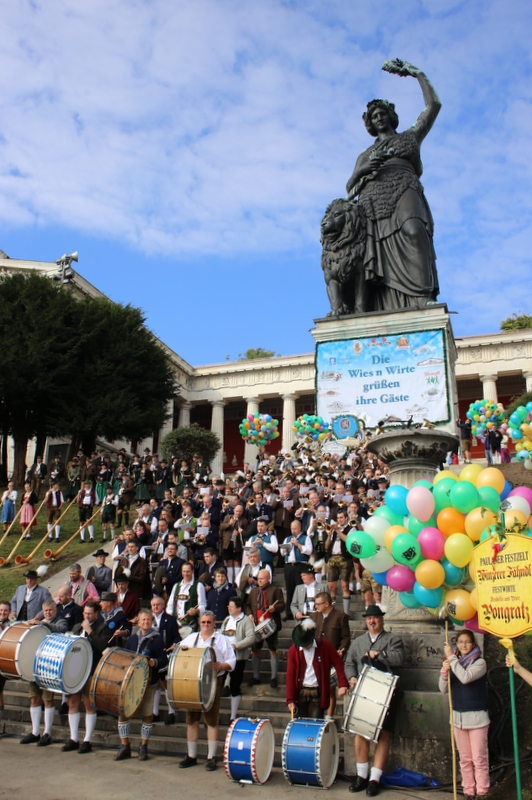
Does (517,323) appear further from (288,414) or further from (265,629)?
(265,629)

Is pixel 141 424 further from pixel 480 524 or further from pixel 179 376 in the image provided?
pixel 480 524

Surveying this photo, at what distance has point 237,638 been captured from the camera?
327 inches

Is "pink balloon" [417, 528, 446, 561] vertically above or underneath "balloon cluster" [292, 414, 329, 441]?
underneath

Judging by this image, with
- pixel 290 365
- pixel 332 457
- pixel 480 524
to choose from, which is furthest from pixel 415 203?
pixel 290 365

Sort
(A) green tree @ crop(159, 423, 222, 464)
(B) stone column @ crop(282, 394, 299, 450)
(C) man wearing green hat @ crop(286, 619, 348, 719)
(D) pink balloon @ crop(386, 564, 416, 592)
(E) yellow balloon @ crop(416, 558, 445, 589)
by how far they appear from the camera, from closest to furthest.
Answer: (E) yellow balloon @ crop(416, 558, 445, 589), (D) pink balloon @ crop(386, 564, 416, 592), (C) man wearing green hat @ crop(286, 619, 348, 719), (A) green tree @ crop(159, 423, 222, 464), (B) stone column @ crop(282, 394, 299, 450)

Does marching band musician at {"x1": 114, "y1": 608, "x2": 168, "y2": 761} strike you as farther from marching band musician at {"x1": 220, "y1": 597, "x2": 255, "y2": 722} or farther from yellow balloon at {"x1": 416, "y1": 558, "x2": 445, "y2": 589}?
yellow balloon at {"x1": 416, "y1": 558, "x2": 445, "y2": 589}

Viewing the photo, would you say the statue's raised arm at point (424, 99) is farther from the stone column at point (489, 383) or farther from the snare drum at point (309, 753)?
the stone column at point (489, 383)

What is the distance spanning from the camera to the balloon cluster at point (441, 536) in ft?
20.1

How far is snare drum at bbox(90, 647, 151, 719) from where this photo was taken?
24.8 feet

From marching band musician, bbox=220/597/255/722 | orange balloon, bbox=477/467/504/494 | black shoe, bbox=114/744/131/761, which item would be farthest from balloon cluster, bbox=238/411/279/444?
orange balloon, bbox=477/467/504/494

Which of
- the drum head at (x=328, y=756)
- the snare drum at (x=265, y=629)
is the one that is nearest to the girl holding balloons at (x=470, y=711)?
the drum head at (x=328, y=756)

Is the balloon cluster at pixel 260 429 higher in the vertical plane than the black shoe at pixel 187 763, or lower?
higher

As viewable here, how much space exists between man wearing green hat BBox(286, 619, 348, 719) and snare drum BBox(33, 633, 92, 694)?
8.14 ft

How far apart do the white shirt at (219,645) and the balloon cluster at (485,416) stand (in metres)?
17.5
